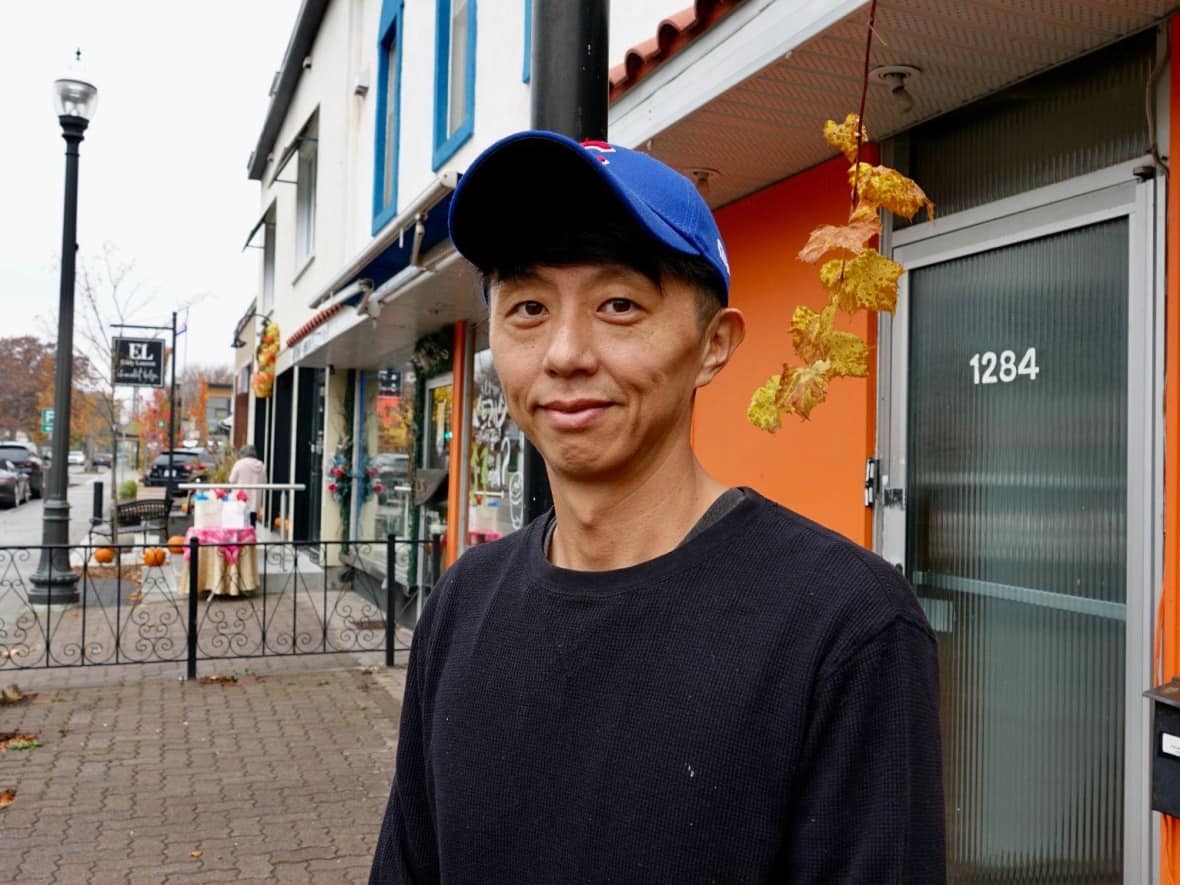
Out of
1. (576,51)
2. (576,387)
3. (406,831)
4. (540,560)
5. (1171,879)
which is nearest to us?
(576,387)

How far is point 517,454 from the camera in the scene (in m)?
8.81

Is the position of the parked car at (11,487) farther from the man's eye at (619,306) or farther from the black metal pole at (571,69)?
the man's eye at (619,306)

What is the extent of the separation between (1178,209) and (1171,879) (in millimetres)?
1798

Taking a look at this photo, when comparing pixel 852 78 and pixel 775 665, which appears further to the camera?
pixel 852 78

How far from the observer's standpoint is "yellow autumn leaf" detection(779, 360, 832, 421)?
2.34 m

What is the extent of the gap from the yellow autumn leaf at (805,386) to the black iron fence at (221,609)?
21.5ft

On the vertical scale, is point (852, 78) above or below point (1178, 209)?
above

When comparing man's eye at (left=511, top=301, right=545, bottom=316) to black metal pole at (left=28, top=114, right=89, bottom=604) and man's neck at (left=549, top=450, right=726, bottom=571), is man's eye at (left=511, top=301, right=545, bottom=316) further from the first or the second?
black metal pole at (left=28, top=114, right=89, bottom=604)

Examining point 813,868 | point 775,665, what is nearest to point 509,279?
point 775,665

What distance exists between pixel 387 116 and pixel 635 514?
1143 cm

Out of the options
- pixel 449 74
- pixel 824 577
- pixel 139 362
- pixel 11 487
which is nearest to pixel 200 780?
pixel 824 577

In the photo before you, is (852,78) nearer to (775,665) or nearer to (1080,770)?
(1080,770)

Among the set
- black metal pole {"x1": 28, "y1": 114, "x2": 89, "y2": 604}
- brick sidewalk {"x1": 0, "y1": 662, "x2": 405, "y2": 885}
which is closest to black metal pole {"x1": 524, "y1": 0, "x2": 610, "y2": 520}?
brick sidewalk {"x1": 0, "y1": 662, "x2": 405, "y2": 885}

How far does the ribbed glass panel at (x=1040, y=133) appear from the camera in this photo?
3.17 metres
